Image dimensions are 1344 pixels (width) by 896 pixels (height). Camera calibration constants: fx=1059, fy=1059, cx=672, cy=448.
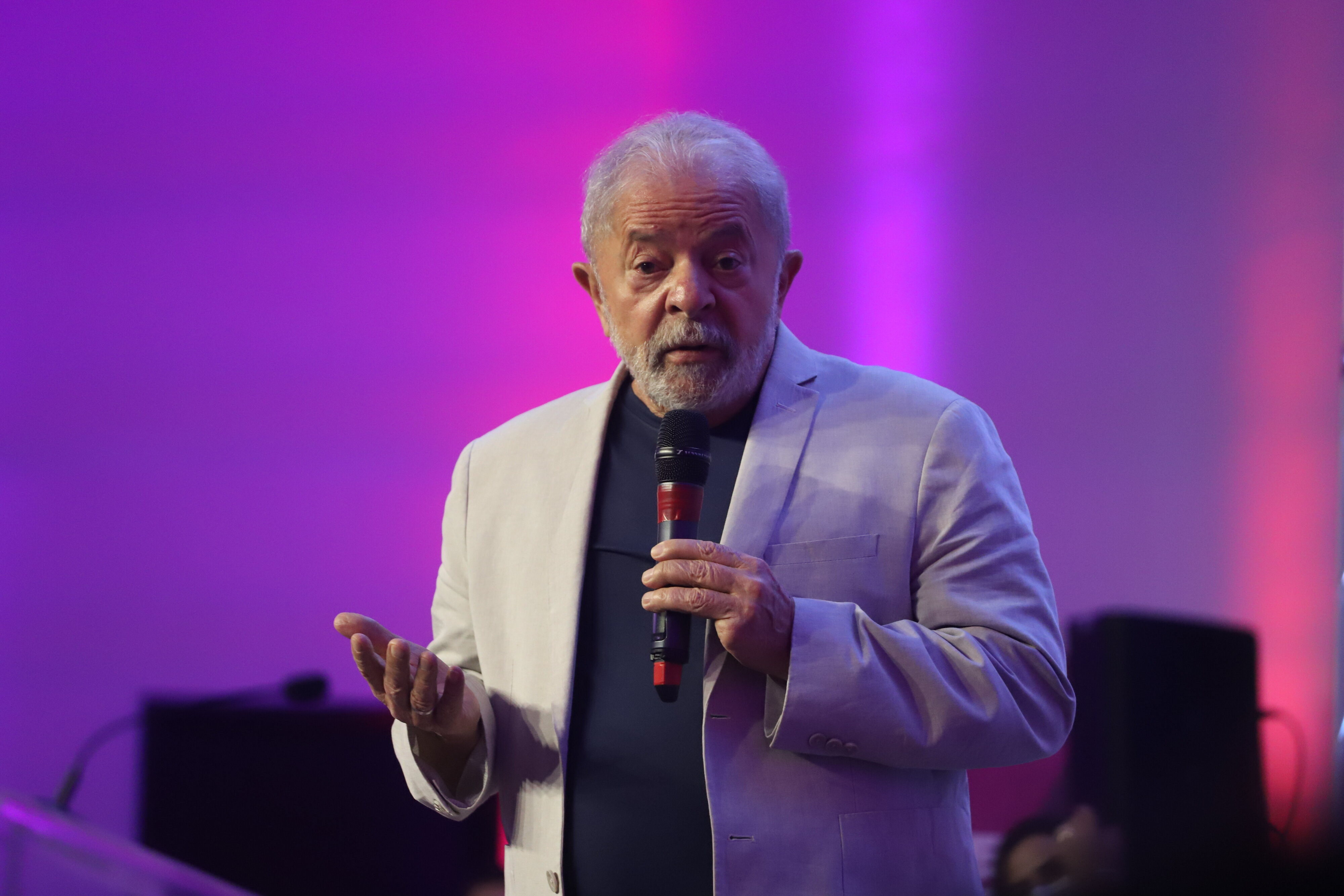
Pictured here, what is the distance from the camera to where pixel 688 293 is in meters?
1.63

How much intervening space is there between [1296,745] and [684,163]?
1974 millimetres

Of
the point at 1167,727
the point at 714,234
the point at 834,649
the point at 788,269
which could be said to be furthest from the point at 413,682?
the point at 1167,727

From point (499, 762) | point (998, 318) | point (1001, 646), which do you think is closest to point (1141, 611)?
point (998, 318)

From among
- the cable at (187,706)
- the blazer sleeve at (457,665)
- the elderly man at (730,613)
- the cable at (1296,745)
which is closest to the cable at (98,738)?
the cable at (187,706)

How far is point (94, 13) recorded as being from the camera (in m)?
2.94

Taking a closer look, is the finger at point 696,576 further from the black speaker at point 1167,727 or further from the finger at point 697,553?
the black speaker at point 1167,727

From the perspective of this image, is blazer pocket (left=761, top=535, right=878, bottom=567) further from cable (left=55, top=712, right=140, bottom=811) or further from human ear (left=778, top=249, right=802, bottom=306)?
cable (left=55, top=712, right=140, bottom=811)

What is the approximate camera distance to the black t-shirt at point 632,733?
152 centimetres

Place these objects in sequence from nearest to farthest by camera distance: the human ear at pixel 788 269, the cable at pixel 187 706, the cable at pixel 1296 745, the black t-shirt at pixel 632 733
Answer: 1. the black t-shirt at pixel 632 733
2. the human ear at pixel 788 269
3. the cable at pixel 1296 745
4. the cable at pixel 187 706

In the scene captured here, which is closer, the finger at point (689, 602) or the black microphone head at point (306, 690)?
Answer: the finger at point (689, 602)

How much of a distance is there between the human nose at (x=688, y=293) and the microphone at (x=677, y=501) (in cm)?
23

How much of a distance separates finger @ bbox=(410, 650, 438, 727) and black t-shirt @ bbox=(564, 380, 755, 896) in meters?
0.25

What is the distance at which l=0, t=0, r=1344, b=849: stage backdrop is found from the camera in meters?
2.57

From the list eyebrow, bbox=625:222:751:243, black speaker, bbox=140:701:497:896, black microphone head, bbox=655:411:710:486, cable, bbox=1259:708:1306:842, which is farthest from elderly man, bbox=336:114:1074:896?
cable, bbox=1259:708:1306:842
